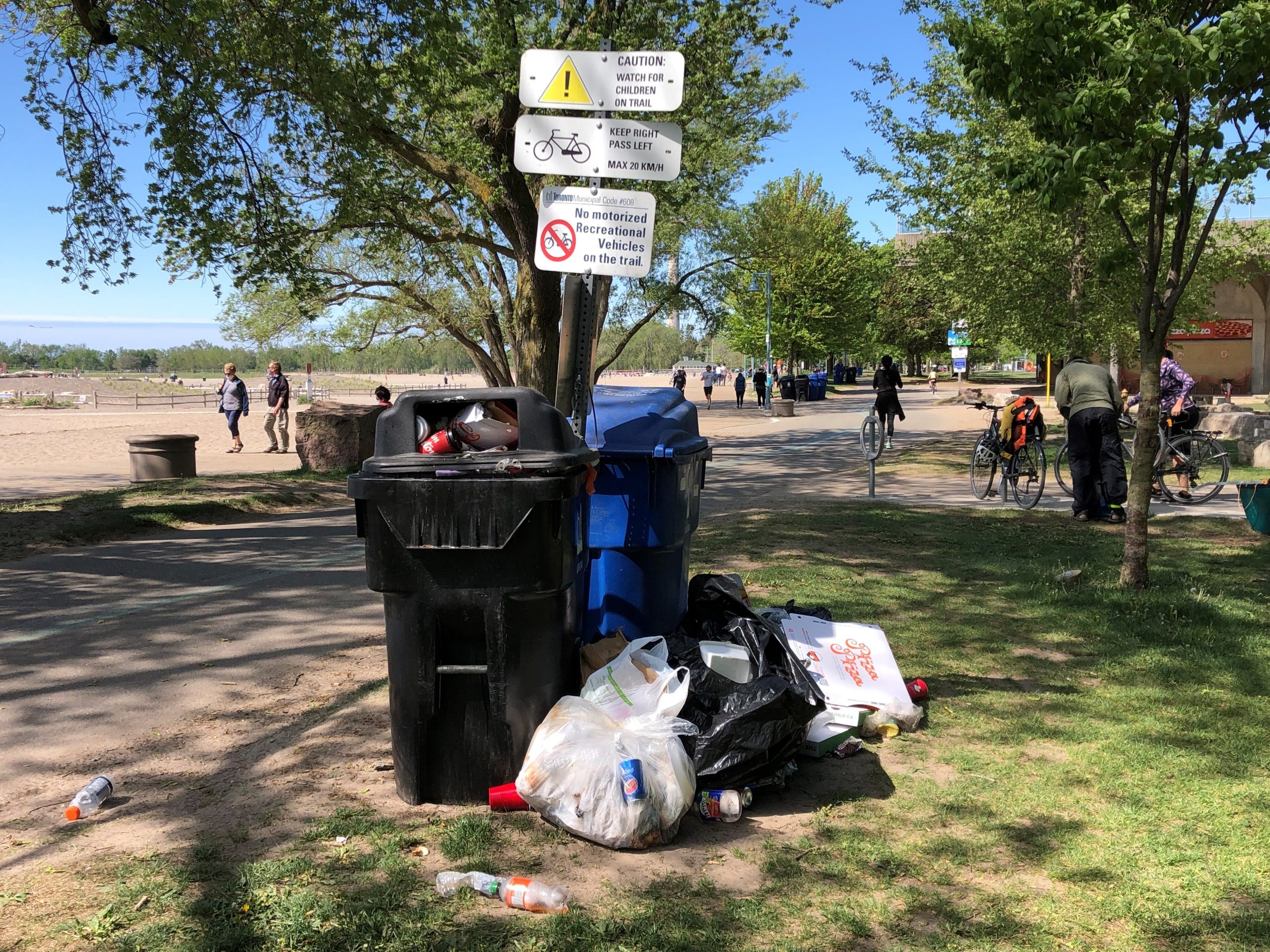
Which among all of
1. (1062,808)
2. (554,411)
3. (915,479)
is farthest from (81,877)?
(915,479)

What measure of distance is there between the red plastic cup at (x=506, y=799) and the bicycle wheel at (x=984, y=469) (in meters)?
10.1

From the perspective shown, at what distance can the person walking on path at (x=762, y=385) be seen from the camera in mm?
41625

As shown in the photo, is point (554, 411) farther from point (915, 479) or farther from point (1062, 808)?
point (915, 479)

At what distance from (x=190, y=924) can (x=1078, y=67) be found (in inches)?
255

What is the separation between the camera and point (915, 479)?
1532cm

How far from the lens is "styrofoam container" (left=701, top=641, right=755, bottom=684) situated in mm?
3990

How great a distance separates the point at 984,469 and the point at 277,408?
15.0 meters

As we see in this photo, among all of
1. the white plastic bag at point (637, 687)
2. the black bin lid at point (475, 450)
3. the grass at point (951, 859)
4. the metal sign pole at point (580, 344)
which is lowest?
the grass at point (951, 859)

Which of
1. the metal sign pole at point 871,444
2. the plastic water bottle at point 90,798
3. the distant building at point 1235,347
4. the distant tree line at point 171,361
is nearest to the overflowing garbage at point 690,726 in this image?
the plastic water bottle at point 90,798

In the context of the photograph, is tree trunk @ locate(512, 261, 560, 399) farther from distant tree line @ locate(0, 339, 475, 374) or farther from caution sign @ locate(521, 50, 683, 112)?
distant tree line @ locate(0, 339, 475, 374)

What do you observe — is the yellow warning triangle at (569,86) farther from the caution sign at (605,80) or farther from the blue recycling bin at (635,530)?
the blue recycling bin at (635,530)

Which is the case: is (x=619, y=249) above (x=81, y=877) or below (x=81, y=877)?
above

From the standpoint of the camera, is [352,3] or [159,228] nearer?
[352,3]

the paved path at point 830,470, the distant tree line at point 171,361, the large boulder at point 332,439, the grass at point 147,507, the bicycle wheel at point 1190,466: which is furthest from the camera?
the distant tree line at point 171,361
